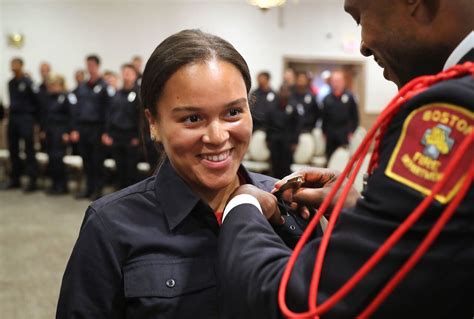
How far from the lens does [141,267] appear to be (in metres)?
1.18

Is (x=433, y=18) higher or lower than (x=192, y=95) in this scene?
higher

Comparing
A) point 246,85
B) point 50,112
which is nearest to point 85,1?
point 50,112

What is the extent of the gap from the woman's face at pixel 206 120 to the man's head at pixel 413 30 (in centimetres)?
44

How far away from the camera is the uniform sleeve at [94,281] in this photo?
45.8 inches

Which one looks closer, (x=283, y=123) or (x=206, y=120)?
(x=206, y=120)

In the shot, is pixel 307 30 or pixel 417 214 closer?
pixel 417 214

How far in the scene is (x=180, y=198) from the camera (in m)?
1.26

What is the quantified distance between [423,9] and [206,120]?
58 cm

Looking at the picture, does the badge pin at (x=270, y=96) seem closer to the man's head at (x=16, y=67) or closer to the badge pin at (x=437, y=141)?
the man's head at (x=16, y=67)

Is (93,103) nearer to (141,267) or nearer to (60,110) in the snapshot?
(60,110)

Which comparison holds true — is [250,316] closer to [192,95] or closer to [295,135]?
[192,95]

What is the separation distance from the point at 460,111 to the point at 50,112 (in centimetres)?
715

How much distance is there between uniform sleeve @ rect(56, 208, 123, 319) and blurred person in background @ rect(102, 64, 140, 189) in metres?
5.12

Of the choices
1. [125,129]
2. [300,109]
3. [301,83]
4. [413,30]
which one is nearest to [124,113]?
[125,129]
